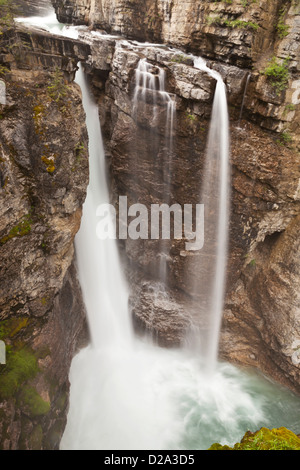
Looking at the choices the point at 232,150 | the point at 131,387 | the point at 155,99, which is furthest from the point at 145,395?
the point at 155,99

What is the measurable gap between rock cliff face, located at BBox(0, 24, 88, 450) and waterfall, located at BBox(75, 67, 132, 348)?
254 cm

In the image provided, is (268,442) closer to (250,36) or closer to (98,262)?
(98,262)

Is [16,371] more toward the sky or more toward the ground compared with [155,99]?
more toward the ground

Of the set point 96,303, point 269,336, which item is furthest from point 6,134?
point 269,336

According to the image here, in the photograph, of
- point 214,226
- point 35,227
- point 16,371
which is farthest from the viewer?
point 214,226

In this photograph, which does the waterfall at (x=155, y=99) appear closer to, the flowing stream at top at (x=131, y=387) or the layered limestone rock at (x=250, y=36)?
the flowing stream at top at (x=131, y=387)

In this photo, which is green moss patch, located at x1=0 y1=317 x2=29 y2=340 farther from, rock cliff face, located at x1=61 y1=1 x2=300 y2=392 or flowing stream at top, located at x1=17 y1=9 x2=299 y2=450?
rock cliff face, located at x1=61 y1=1 x2=300 y2=392

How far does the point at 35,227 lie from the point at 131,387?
6858 mm

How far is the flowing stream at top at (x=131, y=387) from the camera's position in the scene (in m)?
9.02

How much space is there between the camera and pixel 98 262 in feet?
39.1

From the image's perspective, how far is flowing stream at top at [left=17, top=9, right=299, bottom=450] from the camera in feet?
29.6

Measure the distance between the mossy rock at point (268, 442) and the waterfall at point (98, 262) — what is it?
684cm

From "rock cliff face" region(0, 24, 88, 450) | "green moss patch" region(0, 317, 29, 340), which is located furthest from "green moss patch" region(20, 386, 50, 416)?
"green moss patch" region(0, 317, 29, 340)

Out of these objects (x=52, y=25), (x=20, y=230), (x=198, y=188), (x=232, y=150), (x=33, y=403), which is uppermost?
(x=52, y=25)
